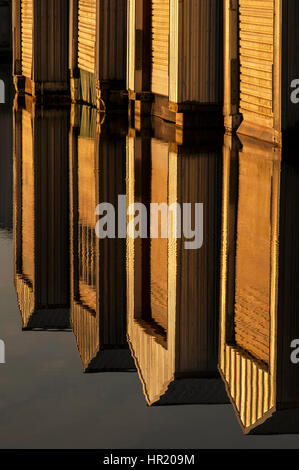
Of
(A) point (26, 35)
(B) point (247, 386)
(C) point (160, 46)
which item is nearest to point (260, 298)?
(B) point (247, 386)

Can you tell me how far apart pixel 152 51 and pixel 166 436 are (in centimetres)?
2285

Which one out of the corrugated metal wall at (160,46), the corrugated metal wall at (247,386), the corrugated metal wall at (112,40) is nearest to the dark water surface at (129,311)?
the corrugated metal wall at (247,386)

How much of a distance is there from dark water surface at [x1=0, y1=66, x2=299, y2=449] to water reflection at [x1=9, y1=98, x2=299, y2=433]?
0.9 inches

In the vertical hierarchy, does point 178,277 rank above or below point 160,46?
below

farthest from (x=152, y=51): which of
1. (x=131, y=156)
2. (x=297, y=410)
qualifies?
(x=297, y=410)

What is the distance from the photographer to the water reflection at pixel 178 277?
7.49 metres

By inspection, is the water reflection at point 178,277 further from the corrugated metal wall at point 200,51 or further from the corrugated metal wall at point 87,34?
the corrugated metal wall at point 87,34

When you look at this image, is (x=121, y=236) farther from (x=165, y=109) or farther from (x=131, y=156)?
(x=165, y=109)

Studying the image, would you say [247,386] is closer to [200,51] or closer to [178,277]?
[178,277]

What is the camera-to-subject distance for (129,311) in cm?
973

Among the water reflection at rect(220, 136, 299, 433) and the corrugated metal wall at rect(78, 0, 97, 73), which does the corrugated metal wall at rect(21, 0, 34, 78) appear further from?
the water reflection at rect(220, 136, 299, 433)

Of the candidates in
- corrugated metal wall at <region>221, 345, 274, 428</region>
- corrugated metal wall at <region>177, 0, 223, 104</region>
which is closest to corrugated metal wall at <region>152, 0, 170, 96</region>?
corrugated metal wall at <region>177, 0, 223, 104</region>

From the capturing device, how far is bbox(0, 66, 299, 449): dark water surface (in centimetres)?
625

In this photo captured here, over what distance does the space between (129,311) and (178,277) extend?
59 centimetres
